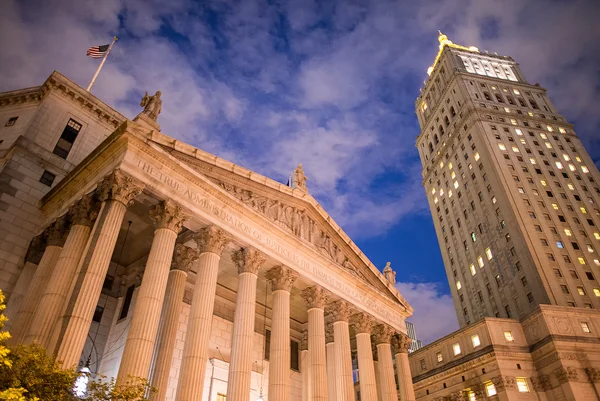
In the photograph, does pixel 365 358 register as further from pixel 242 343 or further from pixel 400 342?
pixel 242 343

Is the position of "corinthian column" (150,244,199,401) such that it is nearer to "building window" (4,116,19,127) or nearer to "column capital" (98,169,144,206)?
"column capital" (98,169,144,206)

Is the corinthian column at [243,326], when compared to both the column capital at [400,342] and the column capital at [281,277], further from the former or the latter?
the column capital at [400,342]

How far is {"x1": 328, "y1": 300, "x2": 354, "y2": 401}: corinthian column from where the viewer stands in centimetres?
2995

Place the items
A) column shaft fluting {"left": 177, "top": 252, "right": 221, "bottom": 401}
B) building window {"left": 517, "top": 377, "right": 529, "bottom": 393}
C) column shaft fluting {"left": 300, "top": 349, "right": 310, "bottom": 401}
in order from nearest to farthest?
column shaft fluting {"left": 177, "top": 252, "right": 221, "bottom": 401} < column shaft fluting {"left": 300, "top": 349, "right": 310, "bottom": 401} < building window {"left": 517, "top": 377, "right": 529, "bottom": 393}

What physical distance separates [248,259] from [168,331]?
6263mm

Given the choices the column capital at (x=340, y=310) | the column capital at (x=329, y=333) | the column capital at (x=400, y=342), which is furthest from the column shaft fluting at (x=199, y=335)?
the column capital at (x=400, y=342)

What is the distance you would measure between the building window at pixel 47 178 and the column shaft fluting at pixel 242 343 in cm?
1540

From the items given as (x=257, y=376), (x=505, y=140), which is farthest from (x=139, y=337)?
(x=505, y=140)

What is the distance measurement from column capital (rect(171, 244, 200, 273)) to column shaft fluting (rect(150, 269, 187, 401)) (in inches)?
10.8

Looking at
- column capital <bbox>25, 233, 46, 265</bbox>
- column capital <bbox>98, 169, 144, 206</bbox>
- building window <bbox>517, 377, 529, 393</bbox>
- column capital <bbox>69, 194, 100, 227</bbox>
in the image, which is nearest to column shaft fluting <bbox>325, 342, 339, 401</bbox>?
column capital <bbox>98, 169, 144, 206</bbox>

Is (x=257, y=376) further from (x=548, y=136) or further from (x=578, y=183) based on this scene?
(x=548, y=136)

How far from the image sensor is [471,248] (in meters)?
74.1

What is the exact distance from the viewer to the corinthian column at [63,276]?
19.7 meters

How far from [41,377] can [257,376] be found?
74.0ft
